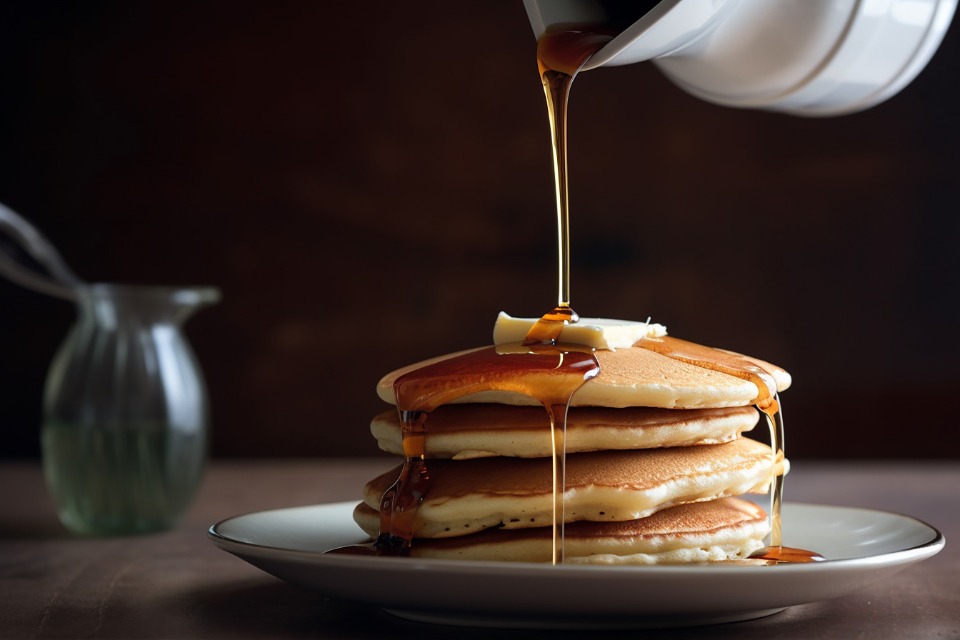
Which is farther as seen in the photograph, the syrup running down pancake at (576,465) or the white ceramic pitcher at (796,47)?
the white ceramic pitcher at (796,47)

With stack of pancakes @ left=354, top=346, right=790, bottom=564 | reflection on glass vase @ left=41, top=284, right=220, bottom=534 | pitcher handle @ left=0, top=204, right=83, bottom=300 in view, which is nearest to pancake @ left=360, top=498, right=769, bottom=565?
stack of pancakes @ left=354, top=346, right=790, bottom=564

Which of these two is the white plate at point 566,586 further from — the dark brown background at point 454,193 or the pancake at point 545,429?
the dark brown background at point 454,193

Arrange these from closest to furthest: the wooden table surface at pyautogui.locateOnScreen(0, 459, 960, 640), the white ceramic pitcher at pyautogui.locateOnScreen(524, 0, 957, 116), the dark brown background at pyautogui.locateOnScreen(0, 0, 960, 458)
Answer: the wooden table surface at pyautogui.locateOnScreen(0, 459, 960, 640)
the white ceramic pitcher at pyautogui.locateOnScreen(524, 0, 957, 116)
the dark brown background at pyautogui.locateOnScreen(0, 0, 960, 458)

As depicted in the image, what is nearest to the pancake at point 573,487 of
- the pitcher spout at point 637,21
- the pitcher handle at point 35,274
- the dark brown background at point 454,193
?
the pitcher spout at point 637,21

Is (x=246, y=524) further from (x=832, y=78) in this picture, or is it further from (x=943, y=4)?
(x=943, y=4)

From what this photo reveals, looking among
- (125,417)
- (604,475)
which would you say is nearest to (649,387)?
(604,475)

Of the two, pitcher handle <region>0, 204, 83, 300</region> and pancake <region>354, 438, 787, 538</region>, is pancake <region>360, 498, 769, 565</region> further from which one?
pitcher handle <region>0, 204, 83, 300</region>

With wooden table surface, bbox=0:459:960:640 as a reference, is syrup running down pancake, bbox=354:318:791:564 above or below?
above

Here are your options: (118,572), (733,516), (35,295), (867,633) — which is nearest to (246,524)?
(118,572)
